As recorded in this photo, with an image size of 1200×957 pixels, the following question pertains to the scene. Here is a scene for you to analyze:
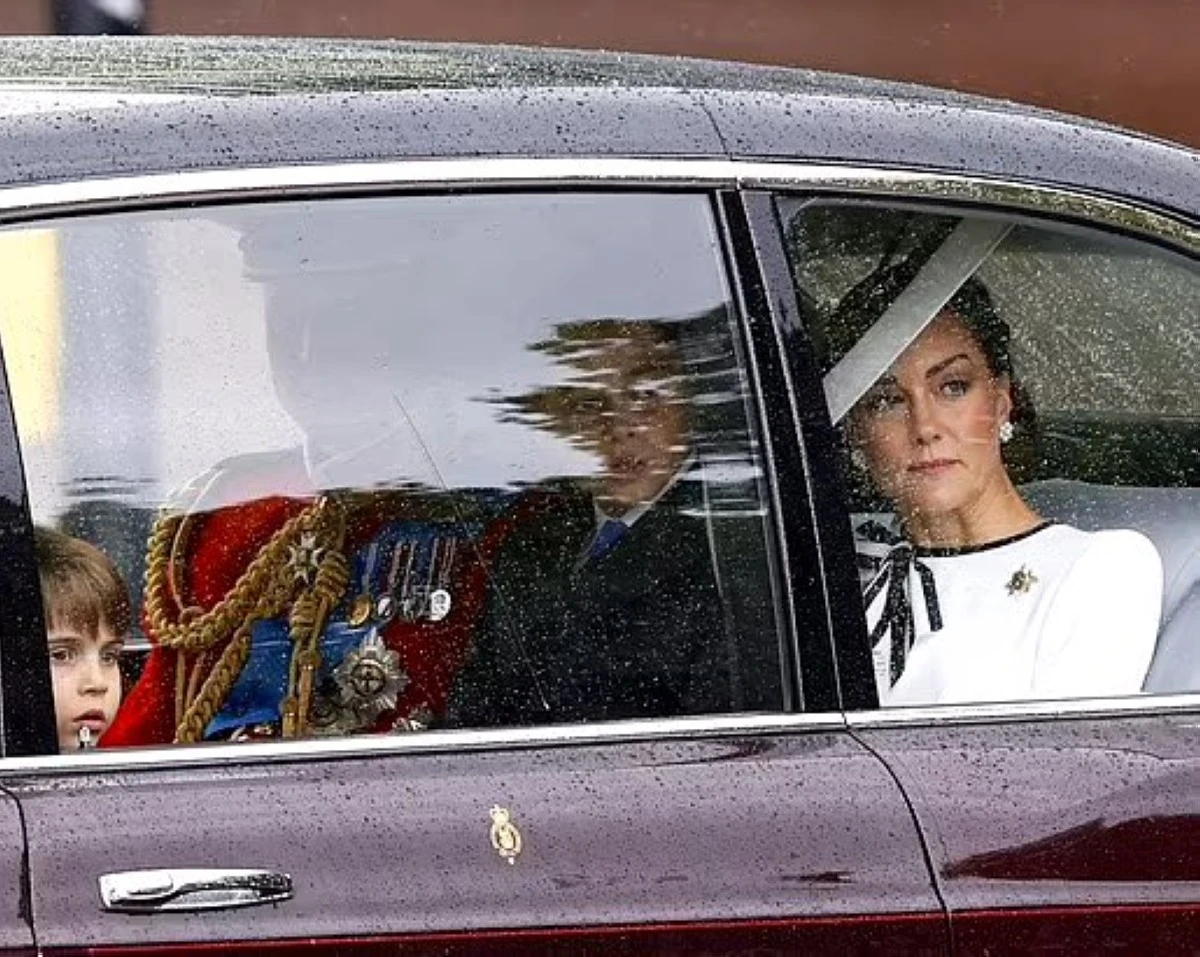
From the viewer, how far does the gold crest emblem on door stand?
8.80 ft

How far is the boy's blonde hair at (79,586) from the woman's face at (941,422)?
786mm

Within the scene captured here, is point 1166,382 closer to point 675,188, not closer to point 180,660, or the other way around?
point 675,188

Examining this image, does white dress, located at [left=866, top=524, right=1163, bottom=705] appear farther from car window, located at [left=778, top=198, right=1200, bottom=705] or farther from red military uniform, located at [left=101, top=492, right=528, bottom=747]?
red military uniform, located at [left=101, top=492, right=528, bottom=747]

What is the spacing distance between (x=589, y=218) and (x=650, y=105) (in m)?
0.14

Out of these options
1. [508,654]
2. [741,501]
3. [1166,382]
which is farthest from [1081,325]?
[508,654]

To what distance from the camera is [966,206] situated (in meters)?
3.02

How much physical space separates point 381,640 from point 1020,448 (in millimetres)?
730

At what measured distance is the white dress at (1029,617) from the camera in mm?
3033

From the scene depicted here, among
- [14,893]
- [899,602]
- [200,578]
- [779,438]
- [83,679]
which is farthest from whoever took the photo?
[899,602]

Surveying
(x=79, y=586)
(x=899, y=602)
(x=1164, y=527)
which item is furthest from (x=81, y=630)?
(x=1164, y=527)

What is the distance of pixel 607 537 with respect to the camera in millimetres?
2881

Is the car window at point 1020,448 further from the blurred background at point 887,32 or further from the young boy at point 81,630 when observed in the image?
the blurred background at point 887,32

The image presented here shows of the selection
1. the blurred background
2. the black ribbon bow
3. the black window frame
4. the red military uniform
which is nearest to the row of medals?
the red military uniform

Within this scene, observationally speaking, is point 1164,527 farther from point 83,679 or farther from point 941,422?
point 83,679
